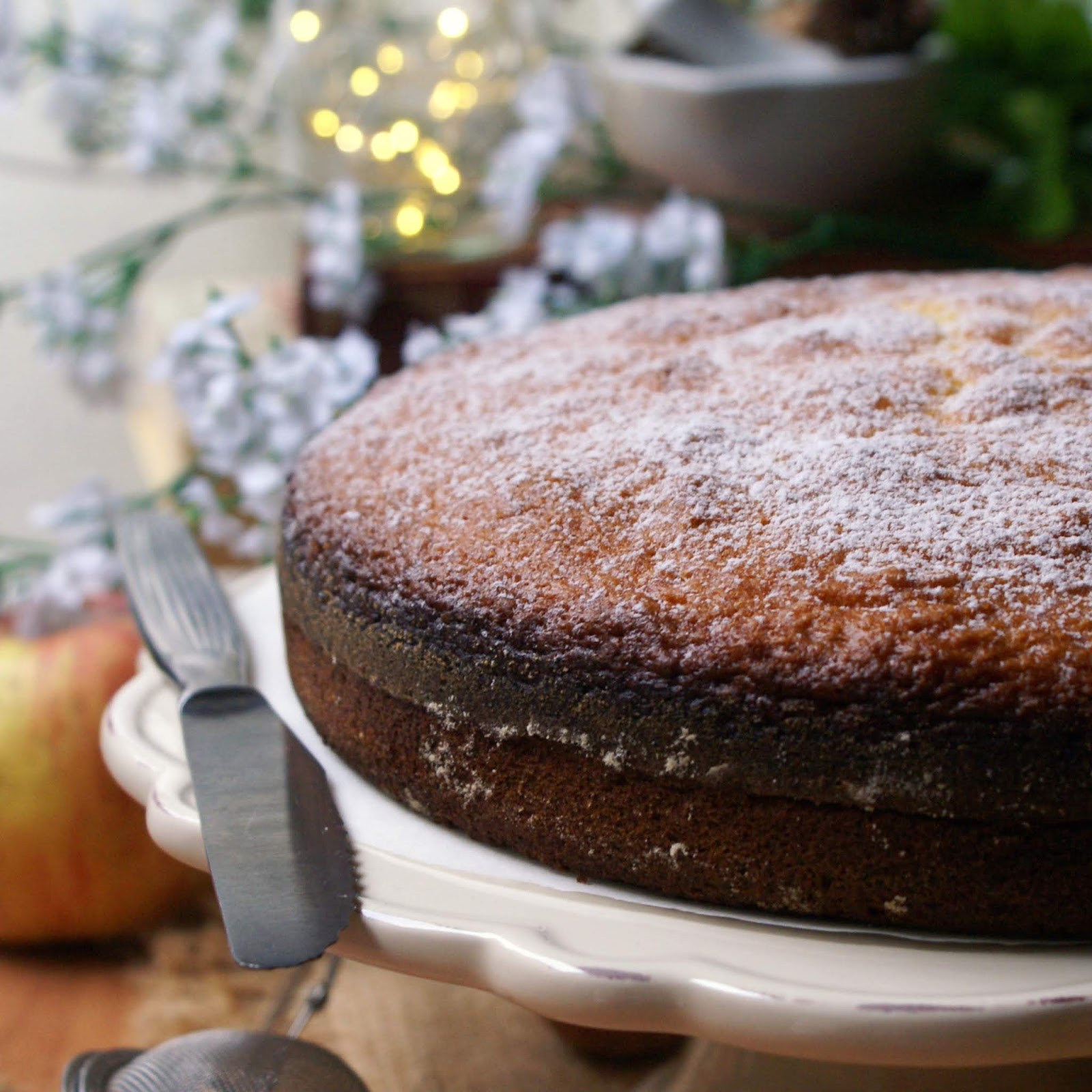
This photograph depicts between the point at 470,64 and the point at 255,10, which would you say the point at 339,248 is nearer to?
the point at 470,64

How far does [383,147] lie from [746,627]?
180 centimetres

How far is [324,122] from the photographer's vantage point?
2258mm

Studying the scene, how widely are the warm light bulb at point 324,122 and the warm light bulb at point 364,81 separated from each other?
0.06m

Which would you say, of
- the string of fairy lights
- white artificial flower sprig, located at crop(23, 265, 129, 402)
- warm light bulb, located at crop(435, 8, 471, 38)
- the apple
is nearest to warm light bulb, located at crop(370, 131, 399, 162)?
the string of fairy lights

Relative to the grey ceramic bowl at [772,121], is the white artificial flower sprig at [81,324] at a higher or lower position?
lower

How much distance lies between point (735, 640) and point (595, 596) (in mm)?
92

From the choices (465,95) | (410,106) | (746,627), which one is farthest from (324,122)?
(746,627)

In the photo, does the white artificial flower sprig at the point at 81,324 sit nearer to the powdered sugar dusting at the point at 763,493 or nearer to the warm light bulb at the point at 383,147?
the warm light bulb at the point at 383,147

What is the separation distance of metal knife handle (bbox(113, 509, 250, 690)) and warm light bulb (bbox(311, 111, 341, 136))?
4.08 feet

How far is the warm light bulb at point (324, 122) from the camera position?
2252 mm

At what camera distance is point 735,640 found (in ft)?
2.38

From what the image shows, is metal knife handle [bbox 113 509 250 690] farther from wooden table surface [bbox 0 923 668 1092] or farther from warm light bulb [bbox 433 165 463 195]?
warm light bulb [bbox 433 165 463 195]

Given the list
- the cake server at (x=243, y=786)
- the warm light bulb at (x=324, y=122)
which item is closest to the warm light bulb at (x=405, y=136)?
the warm light bulb at (x=324, y=122)

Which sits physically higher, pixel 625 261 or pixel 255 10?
pixel 255 10
